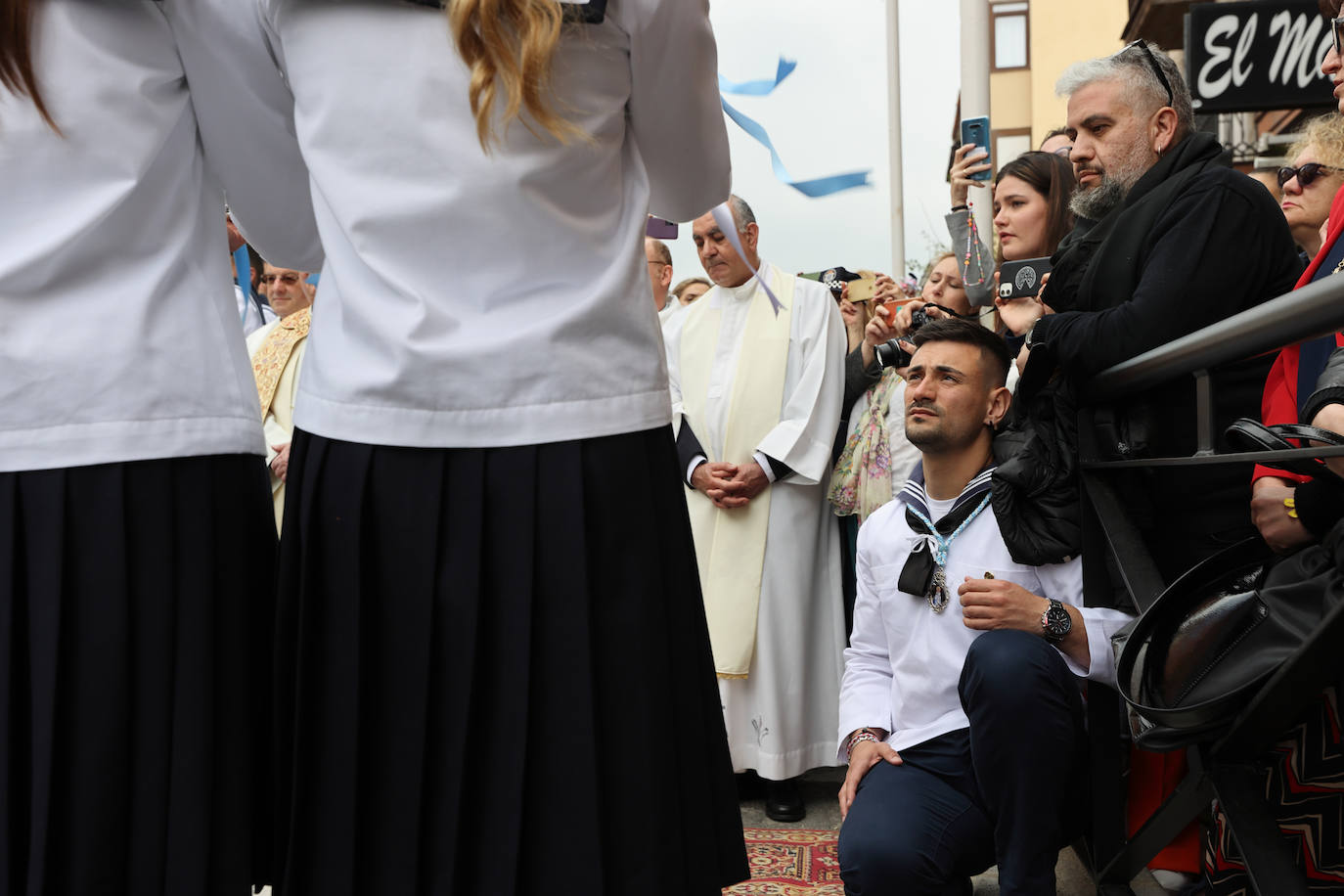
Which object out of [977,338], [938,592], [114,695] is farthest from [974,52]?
[114,695]

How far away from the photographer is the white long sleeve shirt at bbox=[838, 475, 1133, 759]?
2.68 m

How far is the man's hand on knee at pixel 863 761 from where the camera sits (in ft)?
8.81

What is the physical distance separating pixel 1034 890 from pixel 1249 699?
0.73 meters

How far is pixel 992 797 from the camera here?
2.40m

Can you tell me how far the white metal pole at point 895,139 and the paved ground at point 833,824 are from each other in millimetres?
5997

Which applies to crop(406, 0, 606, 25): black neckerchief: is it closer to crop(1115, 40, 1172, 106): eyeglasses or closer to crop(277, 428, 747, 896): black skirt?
crop(277, 428, 747, 896): black skirt

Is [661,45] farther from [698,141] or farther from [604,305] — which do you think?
[604,305]

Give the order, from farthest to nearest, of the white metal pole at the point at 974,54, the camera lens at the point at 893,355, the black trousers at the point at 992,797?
the white metal pole at the point at 974,54 < the camera lens at the point at 893,355 < the black trousers at the point at 992,797

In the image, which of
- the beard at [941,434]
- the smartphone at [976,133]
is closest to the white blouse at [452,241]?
the beard at [941,434]

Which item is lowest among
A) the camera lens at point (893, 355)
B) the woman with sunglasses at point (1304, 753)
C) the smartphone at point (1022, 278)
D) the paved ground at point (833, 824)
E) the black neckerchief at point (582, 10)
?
the paved ground at point (833, 824)

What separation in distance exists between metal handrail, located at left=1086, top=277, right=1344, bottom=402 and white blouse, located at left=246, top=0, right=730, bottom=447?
0.90 meters

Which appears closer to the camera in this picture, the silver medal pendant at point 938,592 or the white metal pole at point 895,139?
the silver medal pendant at point 938,592

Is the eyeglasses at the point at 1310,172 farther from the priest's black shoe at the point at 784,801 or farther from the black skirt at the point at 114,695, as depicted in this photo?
the black skirt at the point at 114,695

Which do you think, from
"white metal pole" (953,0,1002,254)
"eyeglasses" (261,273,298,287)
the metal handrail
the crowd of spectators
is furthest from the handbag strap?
"eyeglasses" (261,273,298,287)
